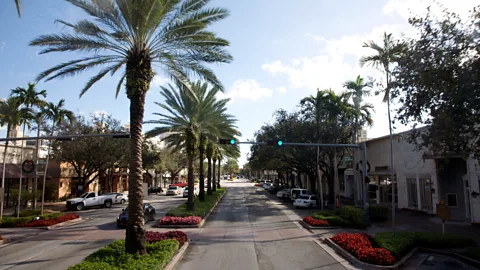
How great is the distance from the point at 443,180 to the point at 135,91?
23361 millimetres

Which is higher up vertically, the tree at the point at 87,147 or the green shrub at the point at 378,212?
the tree at the point at 87,147

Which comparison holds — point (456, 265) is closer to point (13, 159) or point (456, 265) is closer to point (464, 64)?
point (464, 64)

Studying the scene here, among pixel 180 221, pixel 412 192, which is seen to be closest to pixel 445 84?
pixel 180 221

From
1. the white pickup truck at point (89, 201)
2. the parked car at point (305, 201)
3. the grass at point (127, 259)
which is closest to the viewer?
the grass at point (127, 259)

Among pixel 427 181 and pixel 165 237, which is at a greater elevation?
pixel 427 181

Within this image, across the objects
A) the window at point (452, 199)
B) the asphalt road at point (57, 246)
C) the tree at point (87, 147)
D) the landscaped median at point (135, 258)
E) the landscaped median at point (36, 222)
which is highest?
the tree at point (87, 147)

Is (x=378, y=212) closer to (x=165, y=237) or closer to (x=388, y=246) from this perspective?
(x=388, y=246)

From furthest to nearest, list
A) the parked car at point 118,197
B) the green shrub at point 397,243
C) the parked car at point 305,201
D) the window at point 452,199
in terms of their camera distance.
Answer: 1. the parked car at point 118,197
2. the parked car at point 305,201
3. the window at point 452,199
4. the green shrub at point 397,243

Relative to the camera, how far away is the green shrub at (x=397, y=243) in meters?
12.4

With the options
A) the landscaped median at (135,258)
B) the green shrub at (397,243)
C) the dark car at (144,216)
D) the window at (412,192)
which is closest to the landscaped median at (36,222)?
the dark car at (144,216)

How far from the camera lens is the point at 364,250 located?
493 inches

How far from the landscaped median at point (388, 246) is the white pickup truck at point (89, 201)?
25367 mm

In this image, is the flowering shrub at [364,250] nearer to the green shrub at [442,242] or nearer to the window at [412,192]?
the green shrub at [442,242]

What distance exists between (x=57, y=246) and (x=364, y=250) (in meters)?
12.9
